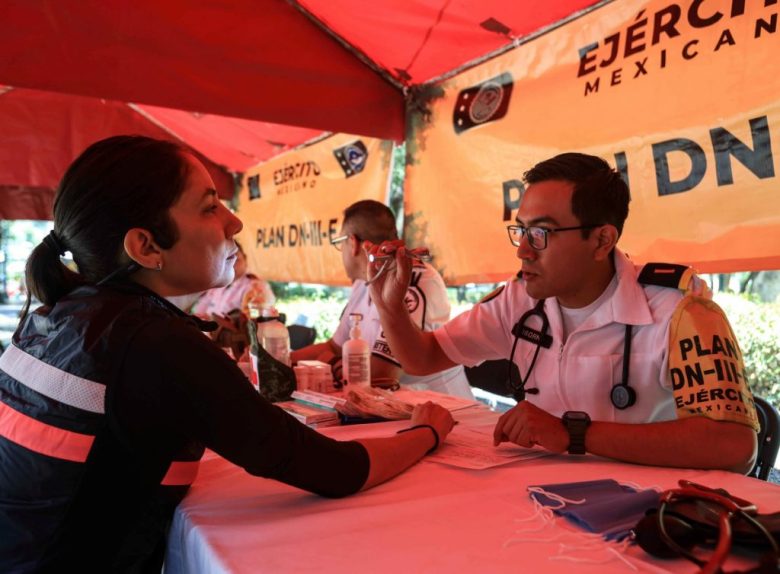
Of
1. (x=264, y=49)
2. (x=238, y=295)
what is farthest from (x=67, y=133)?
(x=264, y=49)

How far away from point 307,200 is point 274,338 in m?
3.08

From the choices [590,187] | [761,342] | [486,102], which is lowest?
[761,342]

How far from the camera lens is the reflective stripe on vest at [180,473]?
1180mm

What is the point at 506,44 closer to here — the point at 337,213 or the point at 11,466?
the point at 337,213

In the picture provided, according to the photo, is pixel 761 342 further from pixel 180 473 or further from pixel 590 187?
pixel 180 473

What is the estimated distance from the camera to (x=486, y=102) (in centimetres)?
331

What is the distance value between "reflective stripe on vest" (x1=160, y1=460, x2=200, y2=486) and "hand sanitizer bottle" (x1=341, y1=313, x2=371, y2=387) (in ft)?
3.37

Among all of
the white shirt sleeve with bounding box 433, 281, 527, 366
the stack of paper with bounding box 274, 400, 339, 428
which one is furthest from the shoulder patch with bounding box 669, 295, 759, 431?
the stack of paper with bounding box 274, 400, 339, 428

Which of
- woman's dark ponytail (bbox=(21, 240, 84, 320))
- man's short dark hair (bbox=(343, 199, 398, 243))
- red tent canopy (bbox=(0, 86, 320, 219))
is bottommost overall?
woman's dark ponytail (bbox=(21, 240, 84, 320))

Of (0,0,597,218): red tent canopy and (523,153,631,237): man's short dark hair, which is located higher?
(0,0,597,218): red tent canopy

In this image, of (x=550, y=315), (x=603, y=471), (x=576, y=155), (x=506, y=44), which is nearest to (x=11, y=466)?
(x=603, y=471)

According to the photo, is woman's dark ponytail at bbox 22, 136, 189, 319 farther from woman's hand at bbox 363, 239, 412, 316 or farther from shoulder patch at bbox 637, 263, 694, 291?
shoulder patch at bbox 637, 263, 694, 291

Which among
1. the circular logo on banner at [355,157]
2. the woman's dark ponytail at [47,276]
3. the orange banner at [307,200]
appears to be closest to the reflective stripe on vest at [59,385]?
the woman's dark ponytail at [47,276]

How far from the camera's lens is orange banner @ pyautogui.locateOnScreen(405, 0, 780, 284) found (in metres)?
2.11
